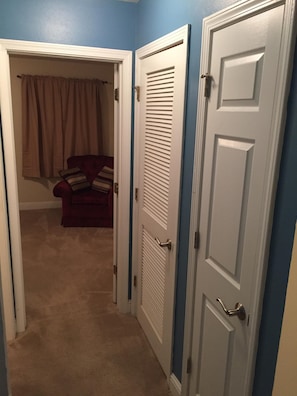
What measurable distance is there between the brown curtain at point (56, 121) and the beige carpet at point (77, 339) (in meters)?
1.80

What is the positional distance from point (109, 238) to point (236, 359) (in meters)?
3.11

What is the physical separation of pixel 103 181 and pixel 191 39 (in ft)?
10.9

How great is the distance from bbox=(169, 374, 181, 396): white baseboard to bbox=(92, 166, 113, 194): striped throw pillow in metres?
2.97

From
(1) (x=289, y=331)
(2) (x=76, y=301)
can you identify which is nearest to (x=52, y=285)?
(2) (x=76, y=301)

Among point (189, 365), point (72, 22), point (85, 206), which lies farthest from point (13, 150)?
point (85, 206)

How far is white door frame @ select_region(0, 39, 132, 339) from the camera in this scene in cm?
217

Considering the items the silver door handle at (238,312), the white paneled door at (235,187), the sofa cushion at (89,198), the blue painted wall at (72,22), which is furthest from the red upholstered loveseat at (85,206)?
the silver door handle at (238,312)

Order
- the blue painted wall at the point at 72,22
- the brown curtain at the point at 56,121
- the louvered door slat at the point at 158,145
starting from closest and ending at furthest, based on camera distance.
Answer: the louvered door slat at the point at 158,145, the blue painted wall at the point at 72,22, the brown curtain at the point at 56,121

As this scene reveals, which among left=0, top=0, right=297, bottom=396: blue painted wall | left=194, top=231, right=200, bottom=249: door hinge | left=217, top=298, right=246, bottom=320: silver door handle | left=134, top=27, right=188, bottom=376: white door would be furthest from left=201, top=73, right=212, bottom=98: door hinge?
left=217, top=298, right=246, bottom=320: silver door handle

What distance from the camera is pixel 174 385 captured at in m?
2.03

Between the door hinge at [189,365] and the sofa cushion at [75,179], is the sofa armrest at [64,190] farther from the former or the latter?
the door hinge at [189,365]

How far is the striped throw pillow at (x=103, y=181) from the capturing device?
15.5ft

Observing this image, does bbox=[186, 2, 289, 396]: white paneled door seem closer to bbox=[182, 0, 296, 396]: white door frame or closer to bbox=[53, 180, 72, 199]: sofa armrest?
bbox=[182, 0, 296, 396]: white door frame

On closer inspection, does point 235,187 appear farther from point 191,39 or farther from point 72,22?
point 72,22
